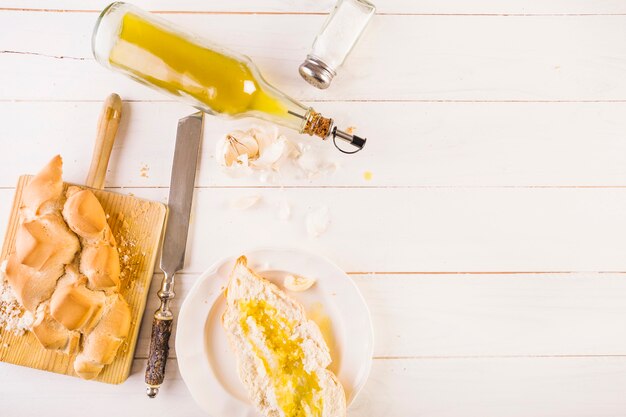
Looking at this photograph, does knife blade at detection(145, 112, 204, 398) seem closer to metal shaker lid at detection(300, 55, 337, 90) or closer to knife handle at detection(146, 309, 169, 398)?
knife handle at detection(146, 309, 169, 398)

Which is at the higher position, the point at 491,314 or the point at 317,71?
the point at 317,71

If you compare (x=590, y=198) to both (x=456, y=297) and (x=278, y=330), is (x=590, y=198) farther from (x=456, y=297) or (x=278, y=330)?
(x=278, y=330)

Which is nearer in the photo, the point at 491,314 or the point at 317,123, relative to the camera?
the point at 317,123

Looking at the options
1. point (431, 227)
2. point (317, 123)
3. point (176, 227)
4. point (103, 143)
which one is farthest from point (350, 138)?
point (103, 143)

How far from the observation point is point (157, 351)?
0.99 meters

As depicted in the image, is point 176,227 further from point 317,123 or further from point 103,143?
point 317,123

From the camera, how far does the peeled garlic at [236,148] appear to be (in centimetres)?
101

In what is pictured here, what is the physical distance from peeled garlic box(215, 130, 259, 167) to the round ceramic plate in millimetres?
204

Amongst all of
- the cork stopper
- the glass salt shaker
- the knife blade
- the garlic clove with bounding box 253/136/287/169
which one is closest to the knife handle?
the knife blade

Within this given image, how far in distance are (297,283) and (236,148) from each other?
0.31 meters

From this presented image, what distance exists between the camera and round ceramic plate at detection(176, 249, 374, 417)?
100 cm

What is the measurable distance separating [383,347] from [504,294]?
0.98 feet

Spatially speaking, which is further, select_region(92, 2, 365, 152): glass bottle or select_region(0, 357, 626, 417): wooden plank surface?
select_region(0, 357, 626, 417): wooden plank surface

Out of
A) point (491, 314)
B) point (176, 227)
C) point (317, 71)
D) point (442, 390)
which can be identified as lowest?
point (442, 390)
